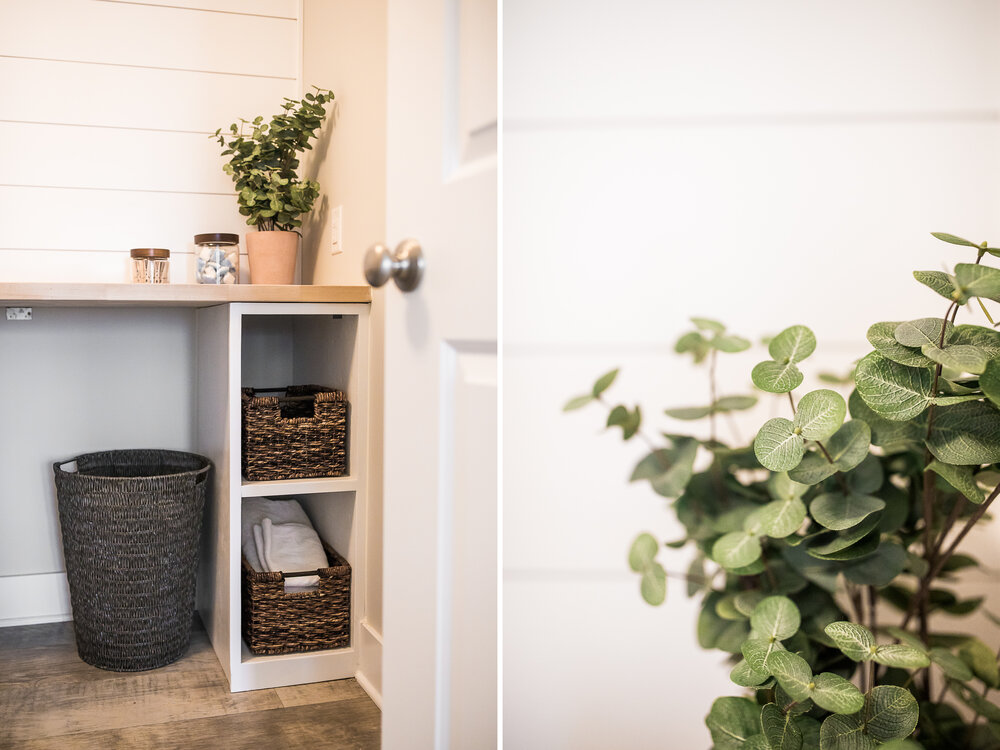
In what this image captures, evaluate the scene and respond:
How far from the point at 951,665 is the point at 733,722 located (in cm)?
22

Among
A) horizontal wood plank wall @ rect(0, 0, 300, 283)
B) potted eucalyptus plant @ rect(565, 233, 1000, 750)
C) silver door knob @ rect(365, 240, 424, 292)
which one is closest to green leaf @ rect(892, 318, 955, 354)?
potted eucalyptus plant @ rect(565, 233, 1000, 750)

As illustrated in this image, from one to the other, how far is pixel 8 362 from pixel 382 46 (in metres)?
1.28

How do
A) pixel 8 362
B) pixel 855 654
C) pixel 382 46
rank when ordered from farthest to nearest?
1. pixel 8 362
2. pixel 382 46
3. pixel 855 654

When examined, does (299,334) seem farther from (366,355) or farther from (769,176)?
(769,176)

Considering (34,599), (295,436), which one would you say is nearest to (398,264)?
(295,436)

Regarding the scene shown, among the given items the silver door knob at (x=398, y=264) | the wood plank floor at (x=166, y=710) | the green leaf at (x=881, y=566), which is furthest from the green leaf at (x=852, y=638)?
the wood plank floor at (x=166, y=710)

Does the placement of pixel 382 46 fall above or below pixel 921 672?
above

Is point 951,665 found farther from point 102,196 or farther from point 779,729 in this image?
point 102,196

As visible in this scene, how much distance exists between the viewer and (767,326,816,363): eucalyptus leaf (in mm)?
828

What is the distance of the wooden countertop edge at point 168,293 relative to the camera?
1616 millimetres

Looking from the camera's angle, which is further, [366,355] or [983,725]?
[366,355]

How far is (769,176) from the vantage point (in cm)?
100

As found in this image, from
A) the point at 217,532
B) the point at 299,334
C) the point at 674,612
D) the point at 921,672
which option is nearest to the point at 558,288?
the point at 674,612

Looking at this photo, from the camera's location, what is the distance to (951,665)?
2.60 ft
